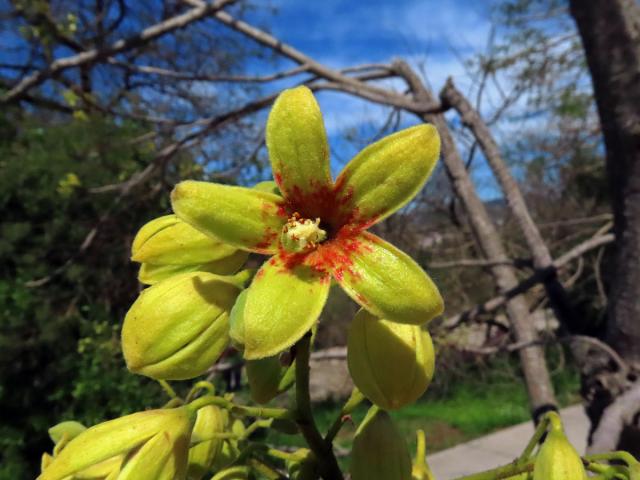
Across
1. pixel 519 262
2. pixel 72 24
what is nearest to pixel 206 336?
pixel 519 262

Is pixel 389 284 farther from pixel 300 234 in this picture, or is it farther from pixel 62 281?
pixel 62 281

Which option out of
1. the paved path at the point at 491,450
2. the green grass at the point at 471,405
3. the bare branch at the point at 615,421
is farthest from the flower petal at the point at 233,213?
the green grass at the point at 471,405

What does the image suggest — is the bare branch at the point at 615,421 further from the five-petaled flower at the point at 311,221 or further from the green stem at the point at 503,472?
the five-petaled flower at the point at 311,221

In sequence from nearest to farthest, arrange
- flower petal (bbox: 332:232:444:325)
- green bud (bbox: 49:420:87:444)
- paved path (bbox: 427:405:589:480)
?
1. flower petal (bbox: 332:232:444:325)
2. green bud (bbox: 49:420:87:444)
3. paved path (bbox: 427:405:589:480)

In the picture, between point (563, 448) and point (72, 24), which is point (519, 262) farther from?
point (72, 24)

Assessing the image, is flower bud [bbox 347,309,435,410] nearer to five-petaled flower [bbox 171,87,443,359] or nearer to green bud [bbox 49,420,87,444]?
five-petaled flower [bbox 171,87,443,359]

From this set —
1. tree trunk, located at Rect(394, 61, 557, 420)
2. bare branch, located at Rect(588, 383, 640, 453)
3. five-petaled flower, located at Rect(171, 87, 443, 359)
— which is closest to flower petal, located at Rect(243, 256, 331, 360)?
five-petaled flower, located at Rect(171, 87, 443, 359)
